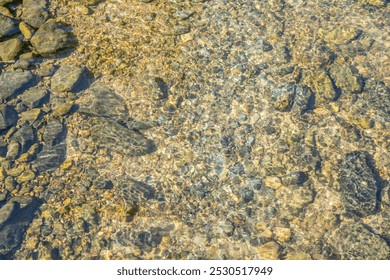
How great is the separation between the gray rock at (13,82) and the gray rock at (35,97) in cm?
14

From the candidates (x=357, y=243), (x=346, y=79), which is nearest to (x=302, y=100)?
(x=346, y=79)

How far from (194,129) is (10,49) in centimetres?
318

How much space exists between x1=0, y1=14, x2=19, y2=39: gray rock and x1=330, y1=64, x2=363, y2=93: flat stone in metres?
4.97

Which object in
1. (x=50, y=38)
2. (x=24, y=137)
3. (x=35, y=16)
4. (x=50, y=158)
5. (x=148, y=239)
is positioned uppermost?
(x=35, y=16)

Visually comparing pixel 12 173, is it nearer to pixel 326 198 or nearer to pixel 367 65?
pixel 326 198

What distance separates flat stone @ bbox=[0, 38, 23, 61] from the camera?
5.47 m

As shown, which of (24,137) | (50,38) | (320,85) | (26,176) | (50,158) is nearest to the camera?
(26,176)

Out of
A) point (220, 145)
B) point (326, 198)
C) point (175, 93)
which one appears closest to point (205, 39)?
point (175, 93)

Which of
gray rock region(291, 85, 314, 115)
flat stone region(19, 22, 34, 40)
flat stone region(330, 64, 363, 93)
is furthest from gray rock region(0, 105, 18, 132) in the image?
flat stone region(330, 64, 363, 93)

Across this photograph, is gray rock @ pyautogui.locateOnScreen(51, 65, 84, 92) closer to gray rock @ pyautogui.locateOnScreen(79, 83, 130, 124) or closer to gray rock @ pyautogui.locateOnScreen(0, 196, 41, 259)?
gray rock @ pyautogui.locateOnScreen(79, 83, 130, 124)

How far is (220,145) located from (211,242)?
1261mm

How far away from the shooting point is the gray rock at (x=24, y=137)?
4.70 metres

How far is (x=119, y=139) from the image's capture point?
184 inches

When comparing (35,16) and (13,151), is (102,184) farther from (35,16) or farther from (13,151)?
(35,16)
